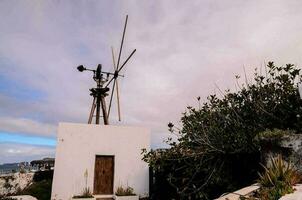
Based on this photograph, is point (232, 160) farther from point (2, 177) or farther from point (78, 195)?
point (2, 177)

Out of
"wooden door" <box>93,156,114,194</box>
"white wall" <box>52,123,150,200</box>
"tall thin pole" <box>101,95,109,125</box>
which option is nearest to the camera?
"white wall" <box>52,123,150,200</box>

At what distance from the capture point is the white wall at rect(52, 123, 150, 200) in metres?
14.8

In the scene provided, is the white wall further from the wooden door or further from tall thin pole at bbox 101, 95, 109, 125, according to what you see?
tall thin pole at bbox 101, 95, 109, 125

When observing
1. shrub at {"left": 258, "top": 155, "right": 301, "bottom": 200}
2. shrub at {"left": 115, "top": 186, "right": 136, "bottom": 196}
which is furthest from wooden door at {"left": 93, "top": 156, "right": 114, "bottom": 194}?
shrub at {"left": 258, "top": 155, "right": 301, "bottom": 200}

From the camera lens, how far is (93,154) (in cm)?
1552

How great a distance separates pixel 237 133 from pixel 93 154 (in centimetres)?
810

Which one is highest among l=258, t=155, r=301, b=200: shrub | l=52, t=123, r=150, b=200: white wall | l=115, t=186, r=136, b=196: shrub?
l=52, t=123, r=150, b=200: white wall

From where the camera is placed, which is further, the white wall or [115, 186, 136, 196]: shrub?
[115, 186, 136, 196]: shrub

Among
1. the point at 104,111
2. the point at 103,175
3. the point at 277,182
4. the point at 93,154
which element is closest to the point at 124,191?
the point at 103,175

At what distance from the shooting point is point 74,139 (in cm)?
1528

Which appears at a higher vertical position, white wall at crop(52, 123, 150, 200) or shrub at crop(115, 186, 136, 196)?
white wall at crop(52, 123, 150, 200)

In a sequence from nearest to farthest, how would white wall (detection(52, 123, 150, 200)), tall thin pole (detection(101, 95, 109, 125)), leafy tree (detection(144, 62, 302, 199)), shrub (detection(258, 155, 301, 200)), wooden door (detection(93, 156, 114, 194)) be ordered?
shrub (detection(258, 155, 301, 200)) → leafy tree (detection(144, 62, 302, 199)) → white wall (detection(52, 123, 150, 200)) → wooden door (detection(93, 156, 114, 194)) → tall thin pole (detection(101, 95, 109, 125))

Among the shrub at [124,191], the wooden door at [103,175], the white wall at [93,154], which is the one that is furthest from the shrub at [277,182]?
the wooden door at [103,175]

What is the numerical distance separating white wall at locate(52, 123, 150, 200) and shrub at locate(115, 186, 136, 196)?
0.87 feet
